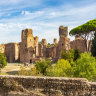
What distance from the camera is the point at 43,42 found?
167 feet

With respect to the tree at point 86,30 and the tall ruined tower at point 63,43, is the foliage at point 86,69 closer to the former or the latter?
the tree at point 86,30

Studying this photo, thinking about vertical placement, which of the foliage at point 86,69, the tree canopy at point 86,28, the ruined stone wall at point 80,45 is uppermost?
the tree canopy at point 86,28

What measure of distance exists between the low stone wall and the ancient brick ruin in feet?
103

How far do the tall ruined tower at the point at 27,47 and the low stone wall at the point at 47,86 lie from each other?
121 feet

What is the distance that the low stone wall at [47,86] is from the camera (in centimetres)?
553

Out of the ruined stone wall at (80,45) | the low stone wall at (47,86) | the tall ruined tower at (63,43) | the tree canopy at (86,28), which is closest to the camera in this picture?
the low stone wall at (47,86)

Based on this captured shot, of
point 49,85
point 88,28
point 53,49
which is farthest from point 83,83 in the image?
point 53,49

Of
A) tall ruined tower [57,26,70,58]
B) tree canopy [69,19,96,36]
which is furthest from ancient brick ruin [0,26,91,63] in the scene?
tree canopy [69,19,96,36]

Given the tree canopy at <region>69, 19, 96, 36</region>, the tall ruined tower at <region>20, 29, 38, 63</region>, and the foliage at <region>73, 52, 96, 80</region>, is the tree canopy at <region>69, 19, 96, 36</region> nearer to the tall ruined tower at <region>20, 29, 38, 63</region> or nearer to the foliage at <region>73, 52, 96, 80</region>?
the foliage at <region>73, 52, 96, 80</region>

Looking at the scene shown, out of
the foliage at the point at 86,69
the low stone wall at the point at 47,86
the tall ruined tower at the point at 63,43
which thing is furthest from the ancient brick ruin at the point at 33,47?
the low stone wall at the point at 47,86

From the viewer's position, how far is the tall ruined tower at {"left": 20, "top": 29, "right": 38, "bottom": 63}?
A: 43281 mm

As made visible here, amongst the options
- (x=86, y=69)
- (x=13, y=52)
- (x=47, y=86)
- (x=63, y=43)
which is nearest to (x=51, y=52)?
(x=63, y=43)

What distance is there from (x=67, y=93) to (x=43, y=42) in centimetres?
4567

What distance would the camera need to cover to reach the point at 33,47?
4500cm
